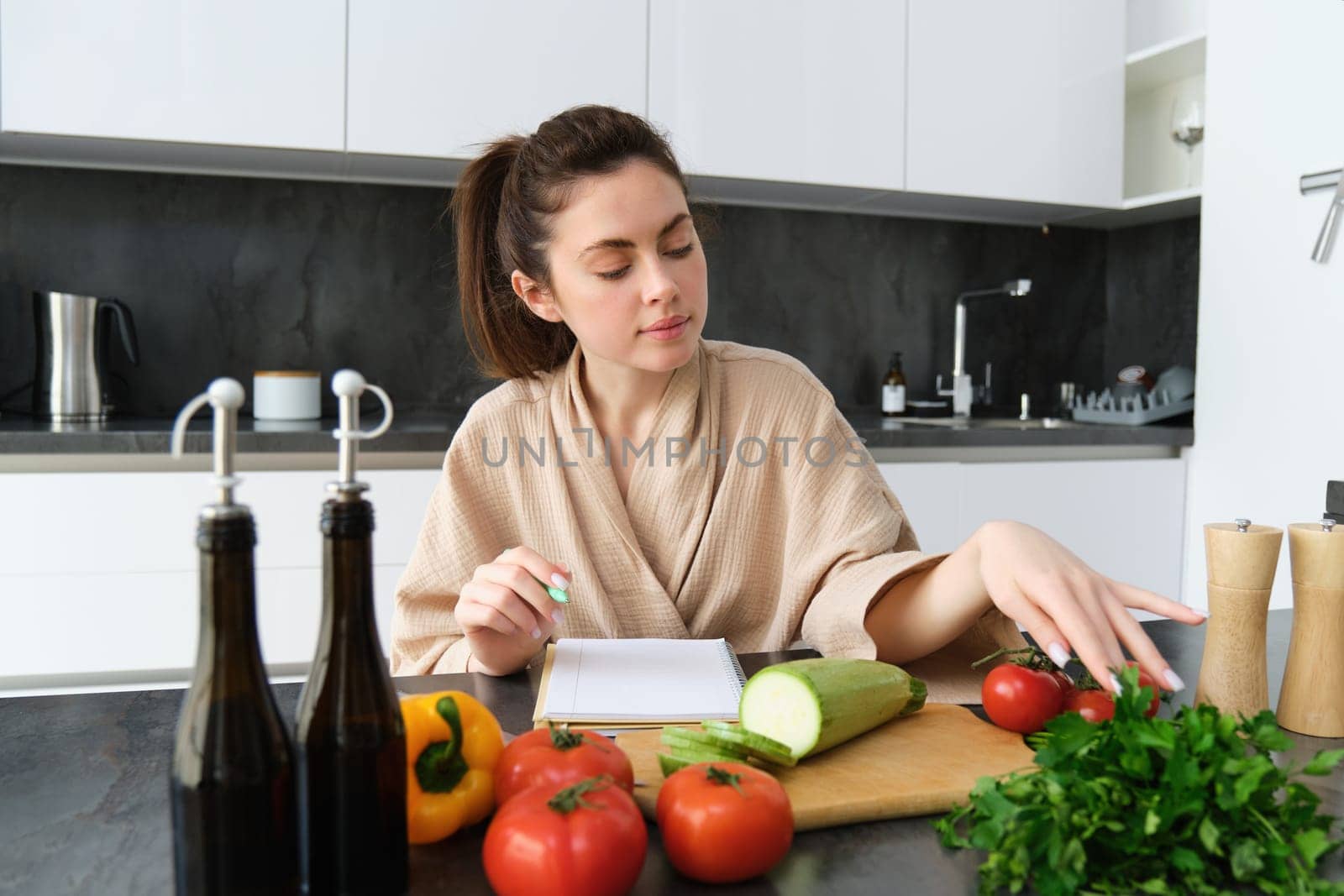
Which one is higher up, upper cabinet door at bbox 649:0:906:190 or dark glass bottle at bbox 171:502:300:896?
upper cabinet door at bbox 649:0:906:190

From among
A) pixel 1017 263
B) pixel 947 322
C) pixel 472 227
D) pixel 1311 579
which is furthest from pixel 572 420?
pixel 1017 263

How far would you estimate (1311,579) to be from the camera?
0.88m

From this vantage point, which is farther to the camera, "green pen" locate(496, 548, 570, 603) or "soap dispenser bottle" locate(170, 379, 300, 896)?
"green pen" locate(496, 548, 570, 603)

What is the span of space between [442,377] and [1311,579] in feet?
7.76

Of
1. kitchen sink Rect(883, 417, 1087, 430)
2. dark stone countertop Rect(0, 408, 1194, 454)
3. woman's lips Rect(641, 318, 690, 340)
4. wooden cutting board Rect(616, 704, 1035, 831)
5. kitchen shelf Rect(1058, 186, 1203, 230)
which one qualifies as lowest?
wooden cutting board Rect(616, 704, 1035, 831)

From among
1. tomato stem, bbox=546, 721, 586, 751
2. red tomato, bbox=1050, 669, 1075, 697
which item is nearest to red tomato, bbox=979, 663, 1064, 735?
red tomato, bbox=1050, 669, 1075, 697

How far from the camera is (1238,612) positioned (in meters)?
0.88

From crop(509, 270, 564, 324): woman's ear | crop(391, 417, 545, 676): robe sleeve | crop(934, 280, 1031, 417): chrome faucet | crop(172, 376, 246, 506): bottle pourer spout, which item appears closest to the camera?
crop(172, 376, 246, 506): bottle pourer spout

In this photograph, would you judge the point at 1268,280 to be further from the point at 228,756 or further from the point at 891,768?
the point at 228,756

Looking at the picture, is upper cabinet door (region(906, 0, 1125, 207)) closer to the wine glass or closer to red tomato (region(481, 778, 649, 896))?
the wine glass

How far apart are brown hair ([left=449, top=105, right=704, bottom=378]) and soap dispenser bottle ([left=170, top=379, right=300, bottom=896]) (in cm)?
97

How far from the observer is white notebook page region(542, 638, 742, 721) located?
0.92 metres

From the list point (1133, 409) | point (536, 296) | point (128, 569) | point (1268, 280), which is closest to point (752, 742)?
point (536, 296)

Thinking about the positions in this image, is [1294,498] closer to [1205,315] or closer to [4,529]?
[1205,315]
